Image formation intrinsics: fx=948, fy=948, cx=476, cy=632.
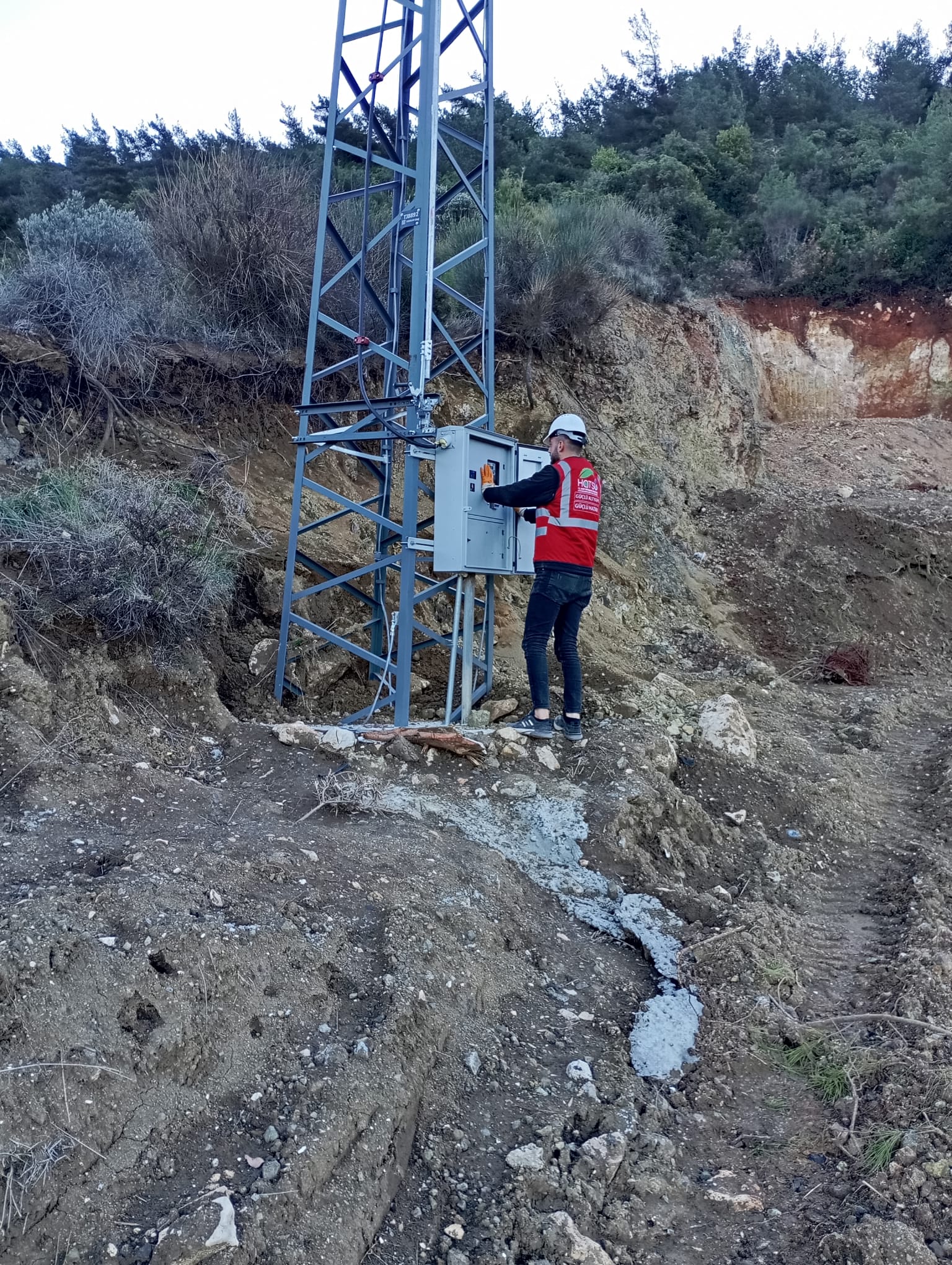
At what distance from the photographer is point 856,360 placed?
18.5m

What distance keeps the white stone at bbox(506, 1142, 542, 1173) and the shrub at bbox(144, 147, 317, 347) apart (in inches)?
332

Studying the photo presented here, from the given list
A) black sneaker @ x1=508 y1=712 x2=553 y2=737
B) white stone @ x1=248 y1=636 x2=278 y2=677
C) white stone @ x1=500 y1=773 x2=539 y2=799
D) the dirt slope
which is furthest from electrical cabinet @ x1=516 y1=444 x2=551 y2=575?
white stone @ x1=248 y1=636 x2=278 y2=677

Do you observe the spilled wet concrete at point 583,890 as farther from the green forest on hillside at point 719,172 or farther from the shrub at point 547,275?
the green forest on hillside at point 719,172

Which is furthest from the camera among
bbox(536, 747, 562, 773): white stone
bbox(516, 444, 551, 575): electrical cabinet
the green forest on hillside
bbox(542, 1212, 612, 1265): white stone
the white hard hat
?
the green forest on hillside

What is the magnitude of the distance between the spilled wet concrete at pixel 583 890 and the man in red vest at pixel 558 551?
825mm

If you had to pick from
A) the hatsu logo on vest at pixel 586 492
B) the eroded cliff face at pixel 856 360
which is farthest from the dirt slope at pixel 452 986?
the eroded cliff face at pixel 856 360

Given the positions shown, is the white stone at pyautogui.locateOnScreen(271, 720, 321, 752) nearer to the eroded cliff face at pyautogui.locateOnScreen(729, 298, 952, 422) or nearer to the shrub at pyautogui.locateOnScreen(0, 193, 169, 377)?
the shrub at pyautogui.locateOnScreen(0, 193, 169, 377)

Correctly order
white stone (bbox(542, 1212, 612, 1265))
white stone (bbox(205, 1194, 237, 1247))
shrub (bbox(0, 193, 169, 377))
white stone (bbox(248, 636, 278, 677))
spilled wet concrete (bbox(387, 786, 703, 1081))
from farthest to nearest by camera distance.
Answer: shrub (bbox(0, 193, 169, 377)) → white stone (bbox(248, 636, 278, 677)) → spilled wet concrete (bbox(387, 786, 703, 1081)) → white stone (bbox(542, 1212, 612, 1265)) → white stone (bbox(205, 1194, 237, 1247))

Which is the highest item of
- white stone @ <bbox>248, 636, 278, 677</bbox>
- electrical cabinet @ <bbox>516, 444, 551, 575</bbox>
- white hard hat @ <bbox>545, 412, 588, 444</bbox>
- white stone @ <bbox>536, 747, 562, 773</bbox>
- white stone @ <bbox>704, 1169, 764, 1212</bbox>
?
white hard hat @ <bbox>545, 412, 588, 444</bbox>

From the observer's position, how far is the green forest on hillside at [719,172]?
18094mm

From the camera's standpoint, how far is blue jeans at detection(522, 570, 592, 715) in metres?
6.40

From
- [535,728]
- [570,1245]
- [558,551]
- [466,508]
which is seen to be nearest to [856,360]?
[558,551]

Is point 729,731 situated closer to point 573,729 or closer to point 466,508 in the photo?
point 573,729

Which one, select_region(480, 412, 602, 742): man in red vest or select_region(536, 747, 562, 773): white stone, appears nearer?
select_region(536, 747, 562, 773): white stone
